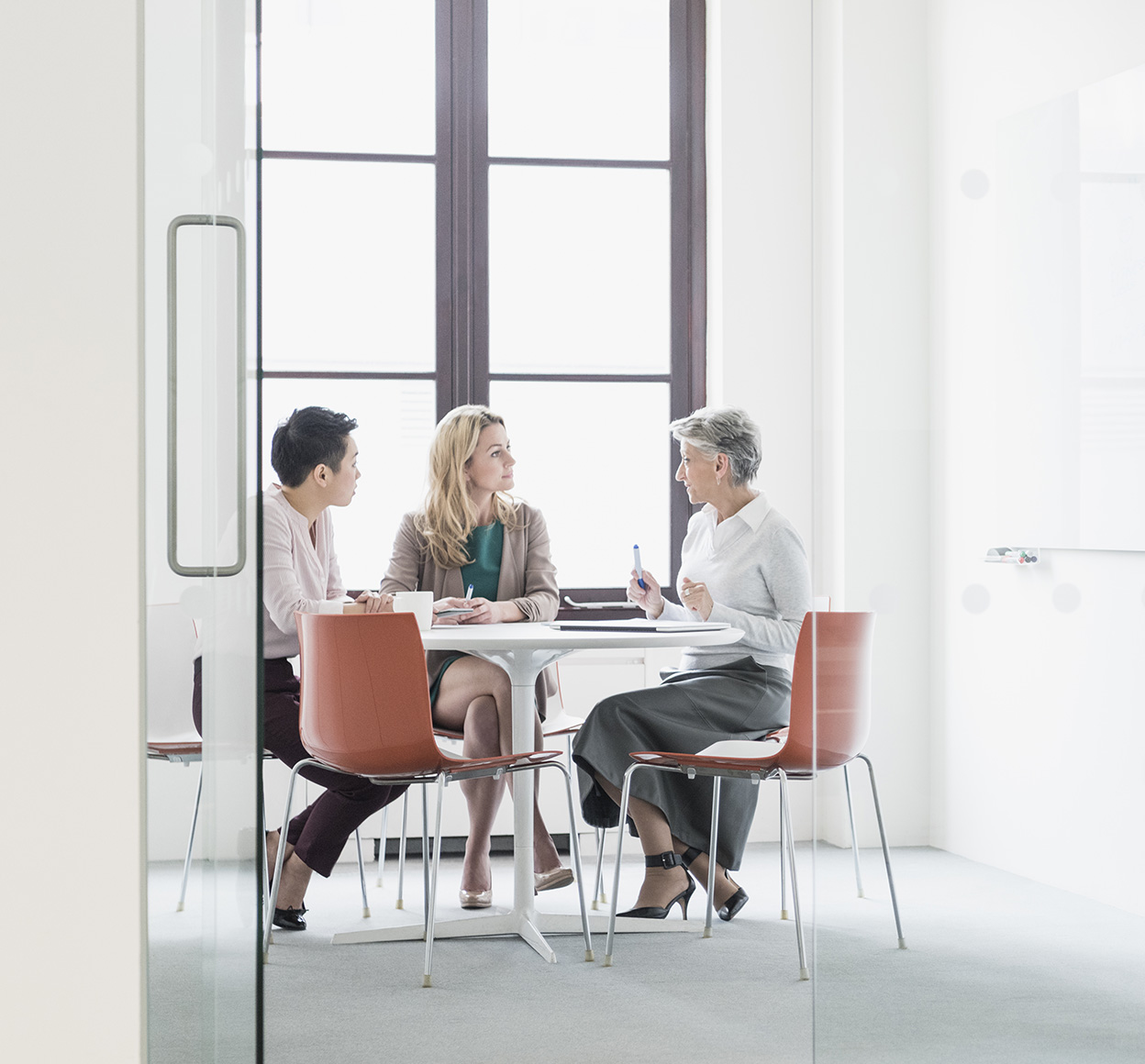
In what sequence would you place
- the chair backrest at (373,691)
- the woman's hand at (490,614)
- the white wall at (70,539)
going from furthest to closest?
the woman's hand at (490,614), the chair backrest at (373,691), the white wall at (70,539)

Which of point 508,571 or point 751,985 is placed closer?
point 751,985

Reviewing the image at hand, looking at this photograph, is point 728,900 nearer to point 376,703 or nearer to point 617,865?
point 617,865

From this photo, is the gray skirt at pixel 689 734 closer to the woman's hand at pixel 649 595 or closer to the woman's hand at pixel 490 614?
the woman's hand at pixel 649 595

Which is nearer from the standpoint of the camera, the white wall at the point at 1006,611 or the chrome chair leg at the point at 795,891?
the white wall at the point at 1006,611

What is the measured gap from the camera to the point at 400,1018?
110 inches

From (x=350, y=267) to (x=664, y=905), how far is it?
102 inches

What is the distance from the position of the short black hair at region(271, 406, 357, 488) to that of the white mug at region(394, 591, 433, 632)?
0.59m

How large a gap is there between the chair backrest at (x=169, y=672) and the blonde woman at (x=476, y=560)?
191 cm

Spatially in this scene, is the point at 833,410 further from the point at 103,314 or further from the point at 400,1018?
the point at 400,1018

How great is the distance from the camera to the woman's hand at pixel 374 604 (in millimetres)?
3430

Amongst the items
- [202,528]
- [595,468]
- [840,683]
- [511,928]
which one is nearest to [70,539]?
[202,528]

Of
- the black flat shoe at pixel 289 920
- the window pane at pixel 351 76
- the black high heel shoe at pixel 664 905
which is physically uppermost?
the window pane at pixel 351 76

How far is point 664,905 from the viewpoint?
353cm

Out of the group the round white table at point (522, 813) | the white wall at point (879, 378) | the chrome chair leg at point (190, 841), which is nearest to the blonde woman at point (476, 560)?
the round white table at point (522, 813)
